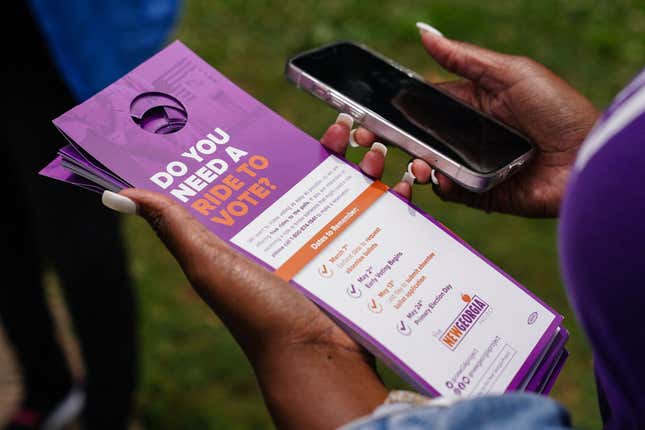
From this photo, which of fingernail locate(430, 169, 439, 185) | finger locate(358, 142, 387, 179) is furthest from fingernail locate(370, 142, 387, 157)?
fingernail locate(430, 169, 439, 185)

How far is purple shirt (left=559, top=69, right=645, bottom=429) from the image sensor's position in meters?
0.76

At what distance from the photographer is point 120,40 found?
1595 millimetres

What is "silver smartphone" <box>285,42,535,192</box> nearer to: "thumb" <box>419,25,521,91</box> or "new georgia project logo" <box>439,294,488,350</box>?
"thumb" <box>419,25,521,91</box>

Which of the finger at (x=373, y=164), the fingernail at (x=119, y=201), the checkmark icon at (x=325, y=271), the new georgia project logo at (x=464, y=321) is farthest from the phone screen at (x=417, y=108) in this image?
the fingernail at (x=119, y=201)

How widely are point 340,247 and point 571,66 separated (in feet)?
8.65

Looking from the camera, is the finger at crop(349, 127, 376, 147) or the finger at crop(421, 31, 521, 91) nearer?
the finger at crop(349, 127, 376, 147)

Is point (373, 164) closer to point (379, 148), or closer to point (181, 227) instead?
point (379, 148)

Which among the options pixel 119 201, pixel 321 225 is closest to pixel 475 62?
pixel 321 225

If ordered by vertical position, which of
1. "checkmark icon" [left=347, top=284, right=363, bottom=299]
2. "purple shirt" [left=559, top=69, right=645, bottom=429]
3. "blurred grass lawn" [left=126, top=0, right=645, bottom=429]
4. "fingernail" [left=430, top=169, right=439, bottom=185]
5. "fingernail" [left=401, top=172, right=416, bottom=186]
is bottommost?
"blurred grass lawn" [left=126, top=0, right=645, bottom=429]

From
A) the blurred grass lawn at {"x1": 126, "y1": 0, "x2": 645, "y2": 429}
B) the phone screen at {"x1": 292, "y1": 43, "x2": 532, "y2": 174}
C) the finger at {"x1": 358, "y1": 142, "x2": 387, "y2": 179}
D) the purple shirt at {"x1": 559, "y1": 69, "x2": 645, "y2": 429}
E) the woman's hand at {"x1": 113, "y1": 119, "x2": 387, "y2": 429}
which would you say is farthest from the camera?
the blurred grass lawn at {"x1": 126, "y1": 0, "x2": 645, "y2": 429}

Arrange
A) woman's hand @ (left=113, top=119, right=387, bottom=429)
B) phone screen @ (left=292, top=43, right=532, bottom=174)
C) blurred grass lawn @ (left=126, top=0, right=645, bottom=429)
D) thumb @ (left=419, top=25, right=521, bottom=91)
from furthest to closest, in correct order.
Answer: blurred grass lawn @ (left=126, top=0, right=645, bottom=429), thumb @ (left=419, top=25, right=521, bottom=91), phone screen @ (left=292, top=43, right=532, bottom=174), woman's hand @ (left=113, top=119, right=387, bottom=429)

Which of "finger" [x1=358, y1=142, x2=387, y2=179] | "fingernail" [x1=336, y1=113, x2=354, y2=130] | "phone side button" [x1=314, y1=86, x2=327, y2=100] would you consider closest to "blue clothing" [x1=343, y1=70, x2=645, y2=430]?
"finger" [x1=358, y1=142, x2=387, y2=179]

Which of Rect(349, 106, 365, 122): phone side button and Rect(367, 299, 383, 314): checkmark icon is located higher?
Rect(349, 106, 365, 122): phone side button

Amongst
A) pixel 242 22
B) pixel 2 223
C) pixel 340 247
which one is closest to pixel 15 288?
pixel 2 223
